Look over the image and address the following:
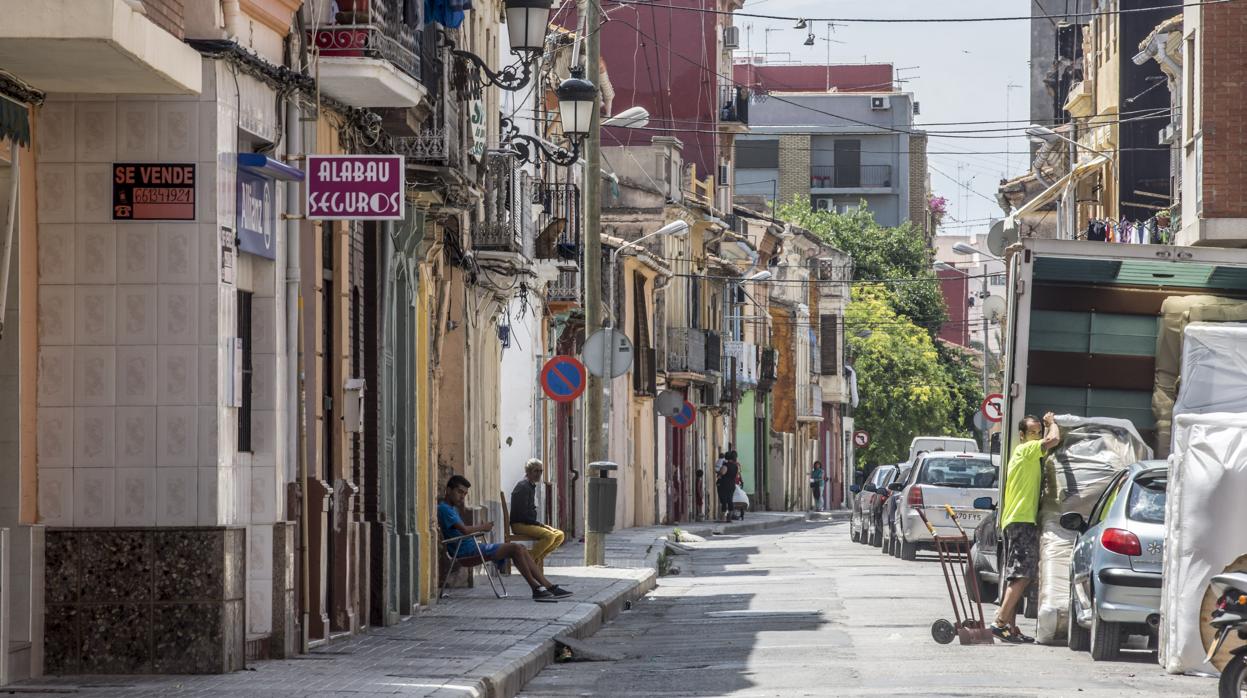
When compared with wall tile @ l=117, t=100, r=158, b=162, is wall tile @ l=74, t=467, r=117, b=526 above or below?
below

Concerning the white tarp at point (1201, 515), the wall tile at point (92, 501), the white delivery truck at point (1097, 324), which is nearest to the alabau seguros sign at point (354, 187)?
the wall tile at point (92, 501)

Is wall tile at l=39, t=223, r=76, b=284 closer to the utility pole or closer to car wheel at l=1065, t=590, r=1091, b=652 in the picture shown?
car wheel at l=1065, t=590, r=1091, b=652

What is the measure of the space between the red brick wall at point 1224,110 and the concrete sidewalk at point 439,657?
1354cm

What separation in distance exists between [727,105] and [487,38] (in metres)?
43.2

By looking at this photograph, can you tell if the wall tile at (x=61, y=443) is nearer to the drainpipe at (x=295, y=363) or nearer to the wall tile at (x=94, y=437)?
→ the wall tile at (x=94, y=437)

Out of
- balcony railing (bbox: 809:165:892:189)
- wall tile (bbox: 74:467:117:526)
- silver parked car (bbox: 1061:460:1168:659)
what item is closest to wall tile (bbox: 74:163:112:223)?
wall tile (bbox: 74:467:117:526)

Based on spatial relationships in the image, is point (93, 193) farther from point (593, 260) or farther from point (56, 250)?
point (593, 260)

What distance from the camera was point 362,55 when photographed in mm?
16609

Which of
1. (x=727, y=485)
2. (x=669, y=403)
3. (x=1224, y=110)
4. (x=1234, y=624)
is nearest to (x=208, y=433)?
(x=1234, y=624)

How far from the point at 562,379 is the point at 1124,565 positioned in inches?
485

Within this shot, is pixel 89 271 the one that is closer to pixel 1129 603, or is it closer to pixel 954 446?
pixel 1129 603

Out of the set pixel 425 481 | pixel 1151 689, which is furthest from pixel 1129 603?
pixel 425 481

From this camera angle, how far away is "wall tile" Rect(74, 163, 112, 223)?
45.5ft

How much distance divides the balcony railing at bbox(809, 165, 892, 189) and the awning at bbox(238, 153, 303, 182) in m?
98.7
